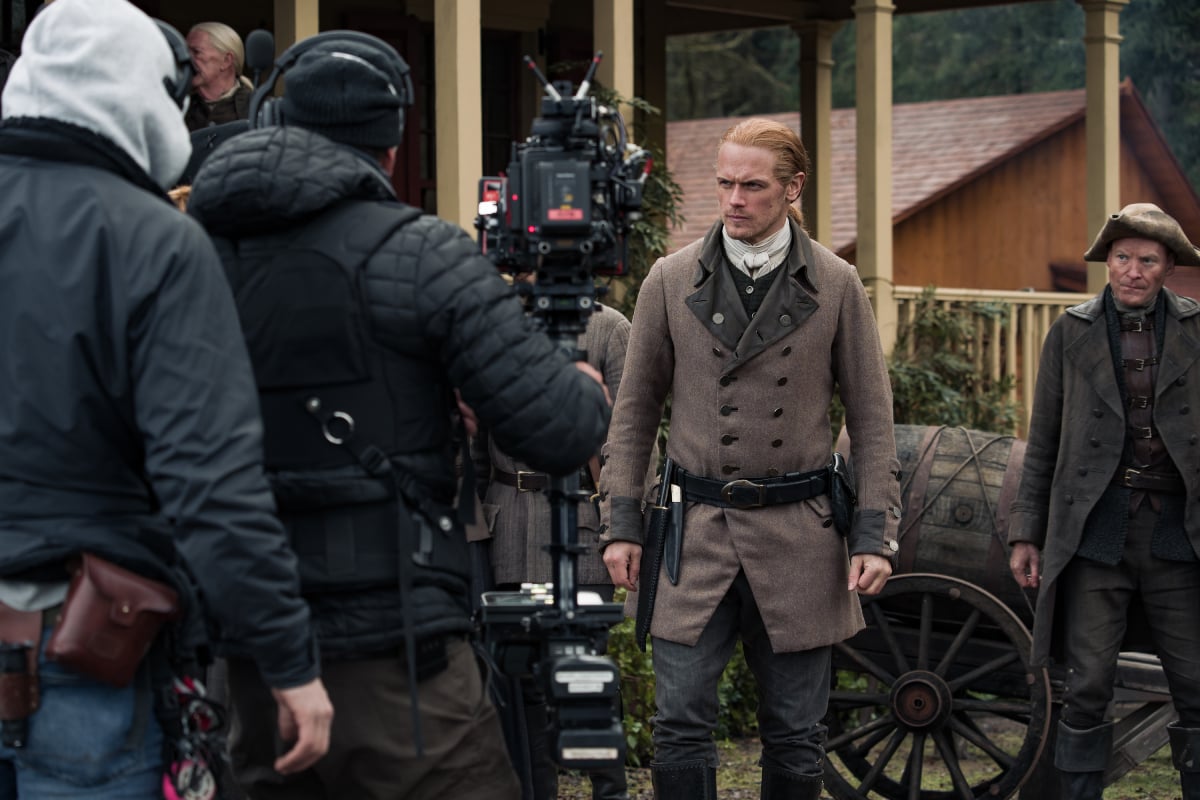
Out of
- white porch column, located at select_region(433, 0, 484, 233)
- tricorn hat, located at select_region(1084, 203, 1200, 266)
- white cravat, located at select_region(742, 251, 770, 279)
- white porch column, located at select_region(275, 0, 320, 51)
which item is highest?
white porch column, located at select_region(275, 0, 320, 51)

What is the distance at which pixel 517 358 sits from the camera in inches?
125

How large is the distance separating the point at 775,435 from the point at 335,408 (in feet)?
6.49

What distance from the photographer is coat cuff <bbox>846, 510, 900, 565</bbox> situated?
16.0ft

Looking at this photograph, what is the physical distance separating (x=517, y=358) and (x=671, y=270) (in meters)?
2.04

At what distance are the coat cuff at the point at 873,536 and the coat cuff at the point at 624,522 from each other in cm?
58

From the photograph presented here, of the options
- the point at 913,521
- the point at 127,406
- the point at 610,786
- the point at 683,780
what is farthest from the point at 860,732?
the point at 127,406

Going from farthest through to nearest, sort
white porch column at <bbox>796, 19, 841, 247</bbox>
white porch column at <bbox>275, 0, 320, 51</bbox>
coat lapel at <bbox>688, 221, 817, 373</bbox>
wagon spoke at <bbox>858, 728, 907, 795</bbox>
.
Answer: white porch column at <bbox>796, 19, 841, 247</bbox>
white porch column at <bbox>275, 0, 320, 51</bbox>
wagon spoke at <bbox>858, 728, 907, 795</bbox>
coat lapel at <bbox>688, 221, 817, 373</bbox>

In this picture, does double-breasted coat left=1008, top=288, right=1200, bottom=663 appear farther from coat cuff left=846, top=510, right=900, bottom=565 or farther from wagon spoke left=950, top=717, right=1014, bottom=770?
coat cuff left=846, top=510, right=900, bottom=565

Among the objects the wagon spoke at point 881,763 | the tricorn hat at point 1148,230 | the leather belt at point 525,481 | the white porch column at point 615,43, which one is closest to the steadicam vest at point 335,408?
the leather belt at point 525,481

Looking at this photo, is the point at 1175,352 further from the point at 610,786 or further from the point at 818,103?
the point at 818,103

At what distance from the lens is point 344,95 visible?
331cm

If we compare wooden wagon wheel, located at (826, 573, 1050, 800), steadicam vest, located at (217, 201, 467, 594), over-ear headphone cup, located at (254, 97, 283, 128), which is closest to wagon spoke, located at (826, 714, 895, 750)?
wooden wagon wheel, located at (826, 573, 1050, 800)

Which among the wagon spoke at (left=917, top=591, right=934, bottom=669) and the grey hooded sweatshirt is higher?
the grey hooded sweatshirt

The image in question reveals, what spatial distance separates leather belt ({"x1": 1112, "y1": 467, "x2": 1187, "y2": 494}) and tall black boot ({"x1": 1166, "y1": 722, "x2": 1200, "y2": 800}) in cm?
75
